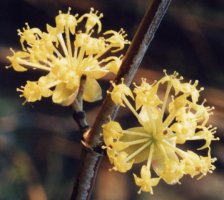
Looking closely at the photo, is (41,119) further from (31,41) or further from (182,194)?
(31,41)

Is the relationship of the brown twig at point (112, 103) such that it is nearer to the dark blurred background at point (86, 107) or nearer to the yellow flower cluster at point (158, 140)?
the yellow flower cluster at point (158, 140)

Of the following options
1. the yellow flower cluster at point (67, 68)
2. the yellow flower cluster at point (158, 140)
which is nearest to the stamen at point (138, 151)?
the yellow flower cluster at point (158, 140)

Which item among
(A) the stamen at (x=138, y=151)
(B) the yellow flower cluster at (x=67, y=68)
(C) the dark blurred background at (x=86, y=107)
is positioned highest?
(B) the yellow flower cluster at (x=67, y=68)

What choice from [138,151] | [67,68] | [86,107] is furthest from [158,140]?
[86,107]

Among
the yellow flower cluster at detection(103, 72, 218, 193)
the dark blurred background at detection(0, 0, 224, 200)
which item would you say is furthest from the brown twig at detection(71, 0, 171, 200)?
the dark blurred background at detection(0, 0, 224, 200)

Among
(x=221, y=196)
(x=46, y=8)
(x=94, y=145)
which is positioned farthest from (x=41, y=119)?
(x=94, y=145)
